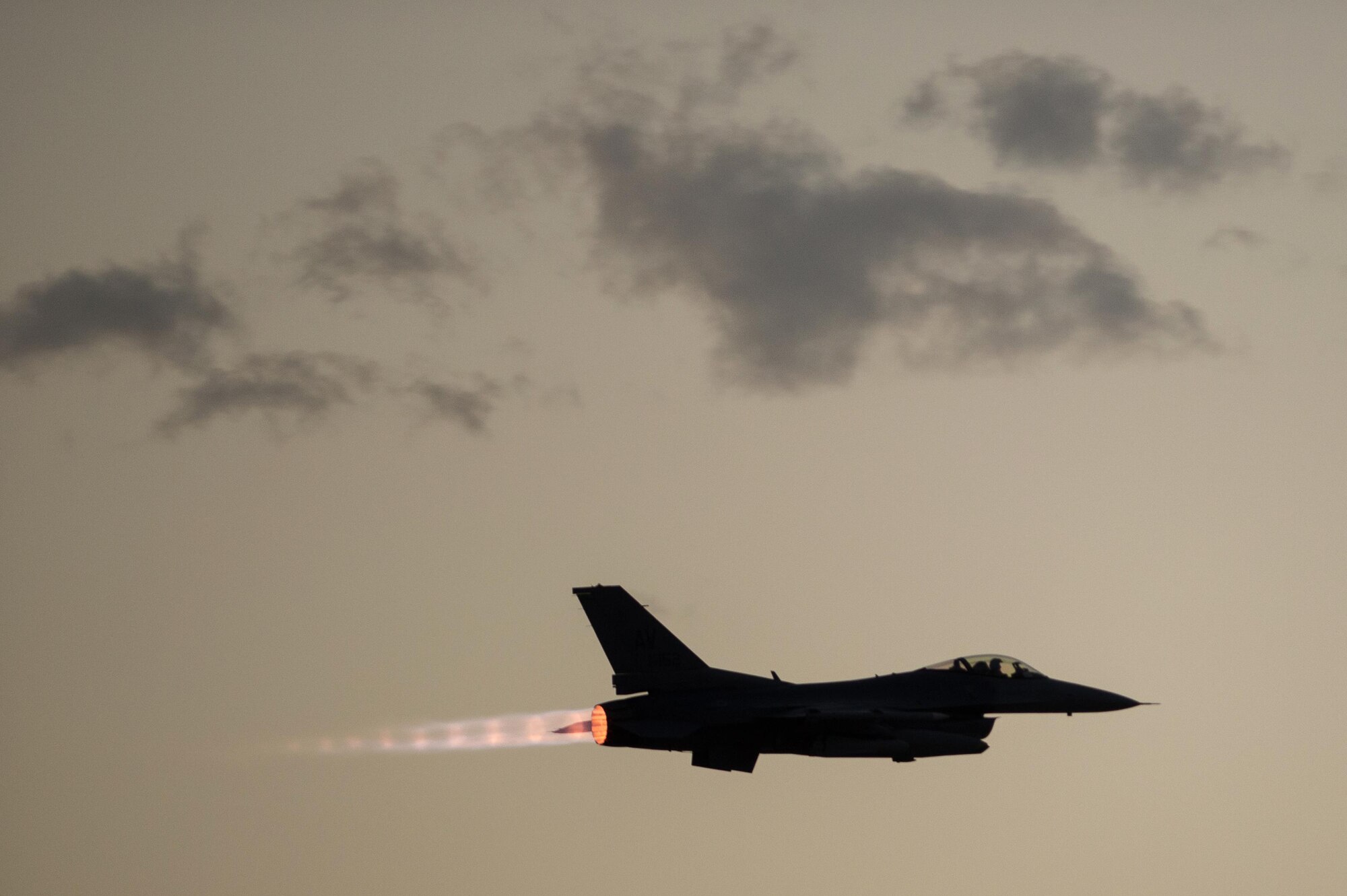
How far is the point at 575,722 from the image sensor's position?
49312 mm

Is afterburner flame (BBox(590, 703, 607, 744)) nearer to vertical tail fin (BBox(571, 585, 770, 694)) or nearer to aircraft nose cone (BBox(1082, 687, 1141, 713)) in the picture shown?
vertical tail fin (BBox(571, 585, 770, 694))

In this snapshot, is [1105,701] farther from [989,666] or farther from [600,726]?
[600,726]

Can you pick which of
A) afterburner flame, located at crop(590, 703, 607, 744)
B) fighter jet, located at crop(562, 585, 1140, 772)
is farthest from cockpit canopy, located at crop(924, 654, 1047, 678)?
afterburner flame, located at crop(590, 703, 607, 744)

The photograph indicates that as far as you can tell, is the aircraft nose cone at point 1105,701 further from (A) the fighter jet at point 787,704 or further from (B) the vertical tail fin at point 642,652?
(B) the vertical tail fin at point 642,652

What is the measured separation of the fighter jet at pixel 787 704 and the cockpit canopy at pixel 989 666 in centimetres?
3

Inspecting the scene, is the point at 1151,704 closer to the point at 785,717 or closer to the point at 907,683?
the point at 907,683

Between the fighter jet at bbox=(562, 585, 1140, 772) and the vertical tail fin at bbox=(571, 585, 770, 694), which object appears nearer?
the fighter jet at bbox=(562, 585, 1140, 772)

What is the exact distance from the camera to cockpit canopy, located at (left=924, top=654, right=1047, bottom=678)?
5056 centimetres

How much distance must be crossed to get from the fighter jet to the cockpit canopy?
0.03 metres

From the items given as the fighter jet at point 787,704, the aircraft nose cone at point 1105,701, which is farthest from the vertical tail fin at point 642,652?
the aircraft nose cone at point 1105,701

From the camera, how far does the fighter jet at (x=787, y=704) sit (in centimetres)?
4756

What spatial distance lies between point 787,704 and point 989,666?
5.99m

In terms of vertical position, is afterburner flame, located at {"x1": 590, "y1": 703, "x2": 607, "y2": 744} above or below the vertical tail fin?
below

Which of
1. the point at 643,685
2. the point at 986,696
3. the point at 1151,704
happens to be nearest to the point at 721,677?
the point at 643,685
